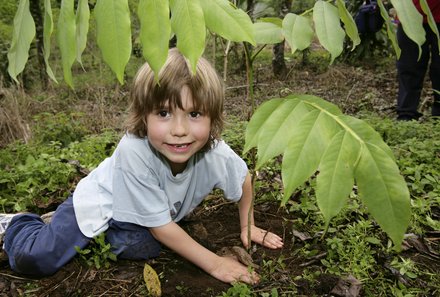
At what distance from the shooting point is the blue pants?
1.75 m

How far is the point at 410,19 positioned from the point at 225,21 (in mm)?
465

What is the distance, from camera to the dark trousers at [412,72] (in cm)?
367

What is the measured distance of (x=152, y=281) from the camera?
5.03 feet

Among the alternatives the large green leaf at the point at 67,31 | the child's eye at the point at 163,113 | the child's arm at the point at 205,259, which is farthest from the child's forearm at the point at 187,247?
the large green leaf at the point at 67,31

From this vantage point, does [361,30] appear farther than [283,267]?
Yes

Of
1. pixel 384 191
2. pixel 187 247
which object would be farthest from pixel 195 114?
pixel 384 191

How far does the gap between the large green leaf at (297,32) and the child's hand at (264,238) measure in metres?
0.97

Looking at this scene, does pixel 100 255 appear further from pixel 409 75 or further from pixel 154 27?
pixel 409 75

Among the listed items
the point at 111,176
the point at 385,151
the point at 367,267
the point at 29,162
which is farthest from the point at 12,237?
the point at 385,151

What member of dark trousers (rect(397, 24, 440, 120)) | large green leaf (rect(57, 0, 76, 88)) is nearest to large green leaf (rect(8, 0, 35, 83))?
A: large green leaf (rect(57, 0, 76, 88))

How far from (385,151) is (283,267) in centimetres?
91

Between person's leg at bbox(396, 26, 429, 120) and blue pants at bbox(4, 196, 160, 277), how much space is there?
2.99 metres

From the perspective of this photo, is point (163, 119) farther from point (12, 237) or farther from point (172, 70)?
point (12, 237)

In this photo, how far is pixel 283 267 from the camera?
5.16ft
